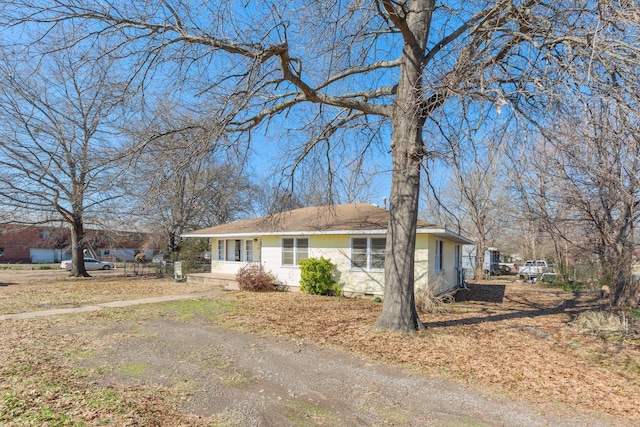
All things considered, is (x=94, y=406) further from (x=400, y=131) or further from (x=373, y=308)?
(x=373, y=308)

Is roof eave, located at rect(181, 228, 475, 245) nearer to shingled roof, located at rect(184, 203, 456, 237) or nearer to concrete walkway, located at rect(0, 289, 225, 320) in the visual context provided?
shingled roof, located at rect(184, 203, 456, 237)

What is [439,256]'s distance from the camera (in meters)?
14.8

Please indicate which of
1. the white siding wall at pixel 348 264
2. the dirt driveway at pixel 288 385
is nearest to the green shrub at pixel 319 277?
the white siding wall at pixel 348 264

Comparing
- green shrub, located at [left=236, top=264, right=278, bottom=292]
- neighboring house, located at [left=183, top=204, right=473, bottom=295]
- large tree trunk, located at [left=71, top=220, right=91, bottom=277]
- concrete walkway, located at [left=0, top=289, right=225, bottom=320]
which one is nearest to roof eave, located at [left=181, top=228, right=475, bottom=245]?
neighboring house, located at [left=183, top=204, right=473, bottom=295]

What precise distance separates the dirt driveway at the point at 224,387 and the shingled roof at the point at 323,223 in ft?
20.6

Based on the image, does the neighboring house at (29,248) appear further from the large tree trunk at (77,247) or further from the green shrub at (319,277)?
the green shrub at (319,277)

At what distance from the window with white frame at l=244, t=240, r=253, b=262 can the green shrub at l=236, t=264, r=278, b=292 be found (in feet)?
7.02

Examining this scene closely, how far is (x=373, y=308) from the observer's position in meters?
10.9

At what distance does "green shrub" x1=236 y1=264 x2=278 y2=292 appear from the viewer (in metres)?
14.6

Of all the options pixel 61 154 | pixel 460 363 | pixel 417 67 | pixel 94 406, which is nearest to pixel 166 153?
pixel 94 406

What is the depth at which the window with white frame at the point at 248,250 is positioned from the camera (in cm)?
1741

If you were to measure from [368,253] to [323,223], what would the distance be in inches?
94.0

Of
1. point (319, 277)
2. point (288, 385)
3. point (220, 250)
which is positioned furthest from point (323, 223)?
point (288, 385)

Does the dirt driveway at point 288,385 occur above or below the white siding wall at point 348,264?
below
